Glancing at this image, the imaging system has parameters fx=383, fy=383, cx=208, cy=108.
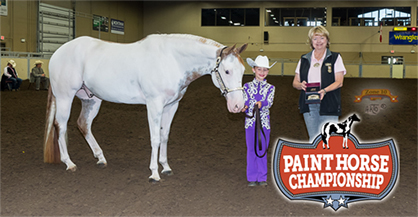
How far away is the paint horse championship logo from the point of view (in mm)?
3244

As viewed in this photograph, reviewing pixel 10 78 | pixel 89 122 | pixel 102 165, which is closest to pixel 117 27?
pixel 10 78

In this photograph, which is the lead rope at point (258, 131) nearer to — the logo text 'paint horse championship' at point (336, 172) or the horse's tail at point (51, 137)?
the logo text 'paint horse championship' at point (336, 172)

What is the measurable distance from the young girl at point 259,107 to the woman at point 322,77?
34 centimetres

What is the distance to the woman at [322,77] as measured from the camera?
146 inches

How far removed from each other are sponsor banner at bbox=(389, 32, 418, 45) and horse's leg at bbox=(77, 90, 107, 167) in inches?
1221

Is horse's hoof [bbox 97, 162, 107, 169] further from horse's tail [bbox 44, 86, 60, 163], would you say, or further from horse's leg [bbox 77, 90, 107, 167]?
horse's tail [bbox 44, 86, 60, 163]

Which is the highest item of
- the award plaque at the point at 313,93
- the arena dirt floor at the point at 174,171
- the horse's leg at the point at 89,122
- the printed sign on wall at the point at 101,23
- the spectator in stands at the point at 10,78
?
the printed sign on wall at the point at 101,23

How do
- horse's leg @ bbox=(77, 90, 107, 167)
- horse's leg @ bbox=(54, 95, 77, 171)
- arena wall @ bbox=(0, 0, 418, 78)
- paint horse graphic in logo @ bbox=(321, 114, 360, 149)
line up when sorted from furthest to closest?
arena wall @ bbox=(0, 0, 418, 78)
horse's leg @ bbox=(77, 90, 107, 167)
horse's leg @ bbox=(54, 95, 77, 171)
paint horse graphic in logo @ bbox=(321, 114, 360, 149)

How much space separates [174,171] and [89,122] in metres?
1.34

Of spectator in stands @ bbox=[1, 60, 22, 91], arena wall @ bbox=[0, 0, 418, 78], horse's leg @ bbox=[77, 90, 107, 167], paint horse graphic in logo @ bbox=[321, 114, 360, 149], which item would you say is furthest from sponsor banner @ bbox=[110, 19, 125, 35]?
paint horse graphic in logo @ bbox=[321, 114, 360, 149]

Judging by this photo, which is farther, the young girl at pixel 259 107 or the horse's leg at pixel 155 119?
the horse's leg at pixel 155 119

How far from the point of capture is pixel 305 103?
151 inches

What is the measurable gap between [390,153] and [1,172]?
14.3ft

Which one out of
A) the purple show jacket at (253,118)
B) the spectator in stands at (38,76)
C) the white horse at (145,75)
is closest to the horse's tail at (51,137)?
the white horse at (145,75)
